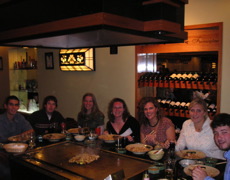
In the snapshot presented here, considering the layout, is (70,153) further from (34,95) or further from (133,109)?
(34,95)

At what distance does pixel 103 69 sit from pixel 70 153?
2547 millimetres

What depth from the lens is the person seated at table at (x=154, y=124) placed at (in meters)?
2.92

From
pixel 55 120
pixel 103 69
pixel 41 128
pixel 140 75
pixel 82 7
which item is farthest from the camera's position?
pixel 103 69

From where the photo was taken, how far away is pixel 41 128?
3502 mm

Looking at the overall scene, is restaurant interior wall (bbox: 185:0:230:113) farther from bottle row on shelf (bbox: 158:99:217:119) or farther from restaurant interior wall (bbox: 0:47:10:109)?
restaurant interior wall (bbox: 0:47:10:109)

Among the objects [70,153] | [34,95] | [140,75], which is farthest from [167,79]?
[34,95]

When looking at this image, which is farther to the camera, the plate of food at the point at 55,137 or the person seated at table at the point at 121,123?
the person seated at table at the point at 121,123

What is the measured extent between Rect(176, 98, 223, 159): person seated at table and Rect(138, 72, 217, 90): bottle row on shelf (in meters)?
0.96

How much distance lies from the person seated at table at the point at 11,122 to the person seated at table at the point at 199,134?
6.26 ft

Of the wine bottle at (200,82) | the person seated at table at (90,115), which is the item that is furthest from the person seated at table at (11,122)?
the wine bottle at (200,82)

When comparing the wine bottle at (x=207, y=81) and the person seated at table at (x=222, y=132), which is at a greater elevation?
the wine bottle at (x=207, y=81)

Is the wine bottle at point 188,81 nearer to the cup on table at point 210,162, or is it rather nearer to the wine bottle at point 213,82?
the wine bottle at point 213,82

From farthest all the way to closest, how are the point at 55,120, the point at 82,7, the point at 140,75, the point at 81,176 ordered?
the point at 140,75 → the point at 55,120 → the point at 81,176 → the point at 82,7

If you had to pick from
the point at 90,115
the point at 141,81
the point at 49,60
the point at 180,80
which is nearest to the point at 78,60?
the point at 49,60
